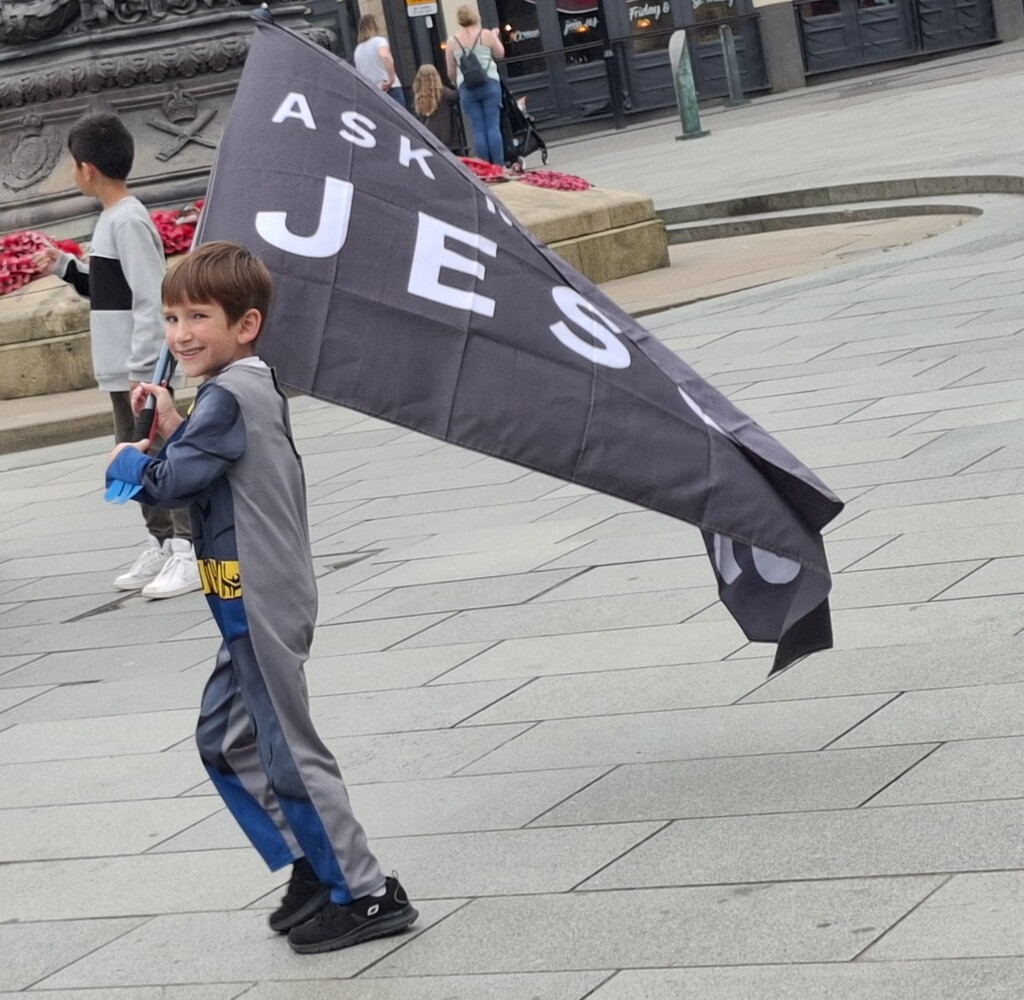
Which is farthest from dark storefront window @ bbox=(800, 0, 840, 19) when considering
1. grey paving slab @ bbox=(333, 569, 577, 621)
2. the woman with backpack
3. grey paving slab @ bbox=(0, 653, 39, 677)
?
grey paving slab @ bbox=(0, 653, 39, 677)

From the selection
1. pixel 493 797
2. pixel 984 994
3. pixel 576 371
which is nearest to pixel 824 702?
pixel 493 797

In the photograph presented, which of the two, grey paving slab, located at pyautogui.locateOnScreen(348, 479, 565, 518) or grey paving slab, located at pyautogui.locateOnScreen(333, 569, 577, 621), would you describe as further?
grey paving slab, located at pyautogui.locateOnScreen(348, 479, 565, 518)

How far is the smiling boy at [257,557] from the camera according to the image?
136 inches

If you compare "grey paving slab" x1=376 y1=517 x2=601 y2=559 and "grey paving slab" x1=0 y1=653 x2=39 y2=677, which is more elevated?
"grey paving slab" x1=0 y1=653 x2=39 y2=677

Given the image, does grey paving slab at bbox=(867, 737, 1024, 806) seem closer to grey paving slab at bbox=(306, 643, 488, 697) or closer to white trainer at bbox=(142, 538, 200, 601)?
grey paving slab at bbox=(306, 643, 488, 697)

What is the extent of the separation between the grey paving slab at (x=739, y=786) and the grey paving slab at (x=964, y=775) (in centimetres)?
4

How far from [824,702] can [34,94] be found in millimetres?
9594

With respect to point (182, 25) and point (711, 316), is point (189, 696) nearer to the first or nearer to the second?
point (711, 316)

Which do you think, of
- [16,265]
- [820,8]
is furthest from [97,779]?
[820,8]

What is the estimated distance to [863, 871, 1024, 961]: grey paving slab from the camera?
10.00 ft

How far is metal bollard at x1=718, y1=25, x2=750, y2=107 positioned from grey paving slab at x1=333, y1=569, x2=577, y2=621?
22.0m

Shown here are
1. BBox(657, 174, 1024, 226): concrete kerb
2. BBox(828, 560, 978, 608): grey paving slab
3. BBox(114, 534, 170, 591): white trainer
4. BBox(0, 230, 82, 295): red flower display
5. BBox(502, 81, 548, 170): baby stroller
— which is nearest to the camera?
BBox(828, 560, 978, 608): grey paving slab

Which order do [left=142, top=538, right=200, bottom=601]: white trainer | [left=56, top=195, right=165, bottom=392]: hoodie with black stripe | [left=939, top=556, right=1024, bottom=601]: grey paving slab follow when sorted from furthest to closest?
[left=142, top=538, right=200, bottom=601]: white trainer < [left=56, top=195, right=165, bottom=392]: hoodie with black stripe < [left=939, top=556, right=1024, bottom=601]: grey paving slab

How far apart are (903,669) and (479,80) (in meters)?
14.7
